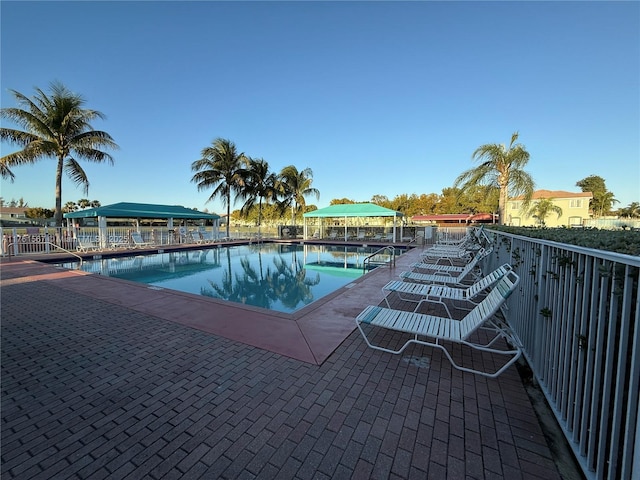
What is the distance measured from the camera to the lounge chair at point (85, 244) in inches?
511

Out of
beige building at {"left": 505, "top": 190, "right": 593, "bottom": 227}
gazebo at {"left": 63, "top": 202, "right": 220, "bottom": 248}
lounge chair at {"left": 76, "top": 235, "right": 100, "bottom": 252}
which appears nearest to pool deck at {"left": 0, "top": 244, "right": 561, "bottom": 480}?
lounge chair at {"left": 76, "top": 235, "right": 100, "bottom": 252}

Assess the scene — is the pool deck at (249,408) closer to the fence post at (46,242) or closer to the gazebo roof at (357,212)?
the fence post at (46,242)

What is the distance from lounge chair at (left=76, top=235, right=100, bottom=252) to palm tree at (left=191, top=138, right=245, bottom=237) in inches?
307

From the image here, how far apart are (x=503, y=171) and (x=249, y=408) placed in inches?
699

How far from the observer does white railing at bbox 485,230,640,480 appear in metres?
1.21

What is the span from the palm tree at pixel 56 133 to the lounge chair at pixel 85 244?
126 cm

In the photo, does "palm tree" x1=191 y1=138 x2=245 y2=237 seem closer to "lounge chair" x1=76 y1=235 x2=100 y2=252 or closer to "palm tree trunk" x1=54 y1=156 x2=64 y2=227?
"palm tree trunk" x1=54 y1=156 x2=64 y2=227

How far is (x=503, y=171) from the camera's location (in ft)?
49.7

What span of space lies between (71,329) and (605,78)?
1930 centimetres

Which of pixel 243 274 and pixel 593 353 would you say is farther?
pixel 243 274

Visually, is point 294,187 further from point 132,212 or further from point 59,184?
point 59,184

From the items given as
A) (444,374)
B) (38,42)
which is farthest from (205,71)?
(444,374)

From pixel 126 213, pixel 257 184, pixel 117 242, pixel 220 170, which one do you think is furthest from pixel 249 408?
pixel 257 184

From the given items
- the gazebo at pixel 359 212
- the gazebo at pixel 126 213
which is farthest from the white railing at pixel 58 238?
the gazebo at pixel 359 212
